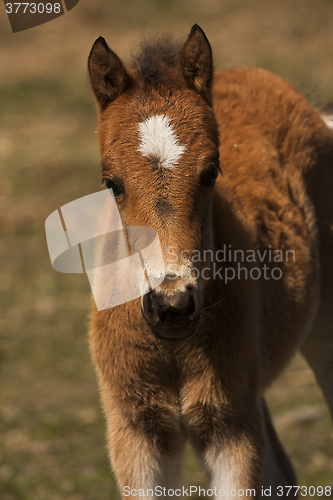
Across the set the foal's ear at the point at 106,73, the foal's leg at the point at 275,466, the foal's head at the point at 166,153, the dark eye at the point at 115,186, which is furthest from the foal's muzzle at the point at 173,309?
the foal's leg at the point at 275,466

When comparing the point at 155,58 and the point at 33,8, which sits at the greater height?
the point at 33,8

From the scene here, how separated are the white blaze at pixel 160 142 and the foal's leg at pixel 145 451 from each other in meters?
1.09

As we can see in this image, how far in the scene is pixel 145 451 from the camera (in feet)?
8.52

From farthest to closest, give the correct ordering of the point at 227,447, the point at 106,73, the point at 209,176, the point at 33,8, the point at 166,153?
the point at 33,8 → the point at 227,447 → the point at 106,73 → the point at 209,176 → the point at 166,153

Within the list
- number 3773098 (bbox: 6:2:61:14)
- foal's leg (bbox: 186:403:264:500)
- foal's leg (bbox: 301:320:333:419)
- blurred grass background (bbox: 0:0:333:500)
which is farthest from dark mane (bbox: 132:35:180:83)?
foal's leg (bbox: 301:320:333:419)

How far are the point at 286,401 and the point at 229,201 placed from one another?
2327 mm

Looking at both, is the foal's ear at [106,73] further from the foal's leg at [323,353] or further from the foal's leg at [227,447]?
the foal's leg at [323,353]

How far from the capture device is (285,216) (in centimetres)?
327

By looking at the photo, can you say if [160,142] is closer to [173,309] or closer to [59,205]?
[173,309]

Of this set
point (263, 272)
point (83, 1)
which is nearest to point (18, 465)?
point (263, 272)

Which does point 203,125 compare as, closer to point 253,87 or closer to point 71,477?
point 253,87

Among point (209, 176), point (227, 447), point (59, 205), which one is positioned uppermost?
point (209, 176)

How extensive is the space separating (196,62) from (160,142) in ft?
1.60

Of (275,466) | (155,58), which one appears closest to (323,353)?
(275,466)
